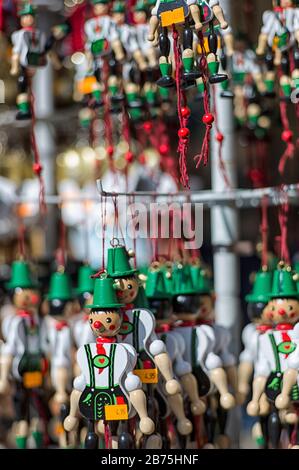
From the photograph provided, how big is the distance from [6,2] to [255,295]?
109 centimetres

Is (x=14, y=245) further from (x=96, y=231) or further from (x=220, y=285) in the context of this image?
(x=220, y=285)

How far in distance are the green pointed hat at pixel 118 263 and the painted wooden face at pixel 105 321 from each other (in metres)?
0.10

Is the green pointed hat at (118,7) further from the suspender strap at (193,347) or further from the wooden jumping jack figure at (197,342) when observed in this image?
the suspender strap at (193,347)

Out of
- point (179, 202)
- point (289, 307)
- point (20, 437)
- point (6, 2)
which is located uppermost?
point (6, 2)

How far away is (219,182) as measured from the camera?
235 centimetres

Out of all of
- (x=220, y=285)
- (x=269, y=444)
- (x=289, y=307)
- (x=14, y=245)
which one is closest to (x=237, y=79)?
(x=220, y=285)

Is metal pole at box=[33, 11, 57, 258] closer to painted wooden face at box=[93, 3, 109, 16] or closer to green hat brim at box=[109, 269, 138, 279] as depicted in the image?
painted wooden face at box=[93, 3, 109, 16]

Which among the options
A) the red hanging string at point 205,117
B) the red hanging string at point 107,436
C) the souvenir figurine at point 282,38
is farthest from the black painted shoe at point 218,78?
the red hanging string at point 107,436

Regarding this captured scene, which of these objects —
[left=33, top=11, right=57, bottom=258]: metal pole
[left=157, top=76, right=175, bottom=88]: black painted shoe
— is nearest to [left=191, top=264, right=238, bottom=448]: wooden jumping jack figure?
[left=157, top=76, right=175, bottom=88]: black painted shoe

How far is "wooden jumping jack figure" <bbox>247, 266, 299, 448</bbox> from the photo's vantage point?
1.96 metres

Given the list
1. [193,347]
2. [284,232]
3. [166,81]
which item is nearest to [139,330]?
[193,347]

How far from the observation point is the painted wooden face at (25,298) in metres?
2.39

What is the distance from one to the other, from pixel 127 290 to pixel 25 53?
739 millimetres

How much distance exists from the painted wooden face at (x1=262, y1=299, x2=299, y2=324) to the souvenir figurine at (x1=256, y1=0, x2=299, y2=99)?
1.64 ft
